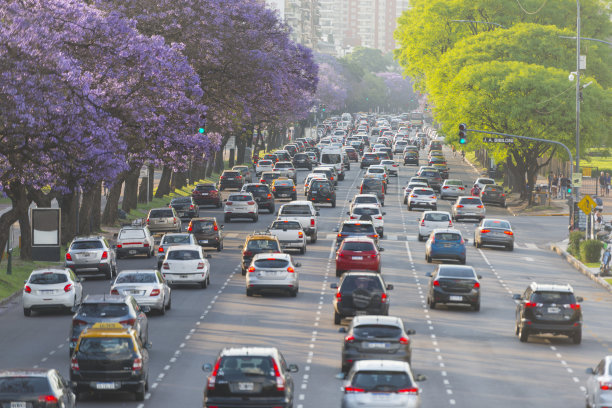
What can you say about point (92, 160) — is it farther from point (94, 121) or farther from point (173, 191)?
point (173, 191)

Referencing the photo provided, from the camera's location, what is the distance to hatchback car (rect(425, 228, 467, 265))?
4750 centimetres

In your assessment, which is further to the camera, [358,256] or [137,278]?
[358,256]

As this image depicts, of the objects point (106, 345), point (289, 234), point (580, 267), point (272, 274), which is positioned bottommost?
point (580, 267)

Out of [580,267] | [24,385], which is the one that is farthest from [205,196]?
[24,385]

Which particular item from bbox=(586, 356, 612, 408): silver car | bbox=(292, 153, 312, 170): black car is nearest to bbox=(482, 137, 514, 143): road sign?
bbox=(292, 153, 312, 170): black car

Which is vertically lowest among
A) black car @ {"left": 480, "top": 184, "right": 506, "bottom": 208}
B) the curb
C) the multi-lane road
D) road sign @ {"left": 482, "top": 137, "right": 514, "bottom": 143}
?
the curb

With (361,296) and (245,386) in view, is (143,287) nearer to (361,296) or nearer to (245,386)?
(361,296)

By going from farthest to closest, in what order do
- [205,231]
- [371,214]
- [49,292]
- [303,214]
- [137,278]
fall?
[371,214], [303,214], [205,231], [49,292], [137,278]

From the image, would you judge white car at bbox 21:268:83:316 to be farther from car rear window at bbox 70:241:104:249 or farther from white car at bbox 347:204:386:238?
white car at bbox 347:204:386:238

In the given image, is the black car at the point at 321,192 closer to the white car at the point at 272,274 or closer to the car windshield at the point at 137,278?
the white car at the point at 272,274

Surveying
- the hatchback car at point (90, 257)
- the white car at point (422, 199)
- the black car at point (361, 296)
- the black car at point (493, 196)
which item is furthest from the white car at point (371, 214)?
the black car at point (361, 296)

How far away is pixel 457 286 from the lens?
1437 inches

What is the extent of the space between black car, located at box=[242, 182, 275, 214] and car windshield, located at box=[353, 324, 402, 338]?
43386mm

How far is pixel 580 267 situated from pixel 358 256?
11379mm
